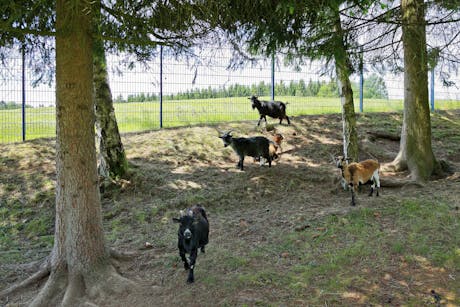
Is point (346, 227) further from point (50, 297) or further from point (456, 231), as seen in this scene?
point (50, 297)

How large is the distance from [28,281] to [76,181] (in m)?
1.52

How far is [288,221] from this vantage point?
279 inches

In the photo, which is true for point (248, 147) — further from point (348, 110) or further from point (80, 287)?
point (80, 287)

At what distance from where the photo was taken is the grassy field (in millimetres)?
12180

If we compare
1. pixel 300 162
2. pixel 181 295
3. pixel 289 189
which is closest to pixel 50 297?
pixel 181 295

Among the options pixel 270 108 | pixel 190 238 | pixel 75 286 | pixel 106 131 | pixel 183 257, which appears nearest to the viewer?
pixel 190 238

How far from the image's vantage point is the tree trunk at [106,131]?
898 cm

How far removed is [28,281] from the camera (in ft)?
17.8

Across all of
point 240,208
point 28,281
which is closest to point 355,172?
point 240,208

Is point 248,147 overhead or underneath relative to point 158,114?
underneath

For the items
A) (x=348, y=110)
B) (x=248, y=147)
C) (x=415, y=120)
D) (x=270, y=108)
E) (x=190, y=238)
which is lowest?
(x=190, y=238)

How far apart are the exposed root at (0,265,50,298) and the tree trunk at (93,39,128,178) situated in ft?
12.1

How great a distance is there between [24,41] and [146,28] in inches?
74.3

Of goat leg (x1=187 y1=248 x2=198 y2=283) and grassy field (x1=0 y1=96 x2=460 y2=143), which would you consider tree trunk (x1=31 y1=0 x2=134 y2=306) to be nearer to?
goat leg (x1=187 y1=248 x2=198 y2=283)
